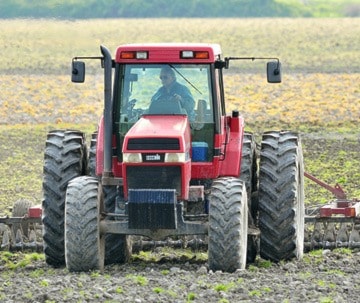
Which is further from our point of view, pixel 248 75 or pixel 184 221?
pixel 248 75

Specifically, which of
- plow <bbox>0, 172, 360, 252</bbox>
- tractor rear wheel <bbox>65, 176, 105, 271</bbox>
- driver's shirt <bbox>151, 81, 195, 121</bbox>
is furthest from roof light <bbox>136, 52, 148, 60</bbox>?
plow <bbox>0, 172, 360, 252</bbox>

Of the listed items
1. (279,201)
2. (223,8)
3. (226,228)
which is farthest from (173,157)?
(223,8)

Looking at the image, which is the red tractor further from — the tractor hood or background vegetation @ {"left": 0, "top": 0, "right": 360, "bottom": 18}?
background vegetation @ {"left": 0, "top": 0, "right": 360, "bottom": 18}

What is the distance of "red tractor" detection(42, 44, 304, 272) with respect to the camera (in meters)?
12.4

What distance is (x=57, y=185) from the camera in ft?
43.6

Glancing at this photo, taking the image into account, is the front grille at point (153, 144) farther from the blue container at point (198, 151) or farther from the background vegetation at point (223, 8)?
the background vegetation at point (223, 8)

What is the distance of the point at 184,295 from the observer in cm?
1065

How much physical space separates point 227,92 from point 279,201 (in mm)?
25648

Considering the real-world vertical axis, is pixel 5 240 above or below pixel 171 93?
below

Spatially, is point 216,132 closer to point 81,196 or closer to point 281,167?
point 281,167

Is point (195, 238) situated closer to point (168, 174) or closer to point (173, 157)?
point (168, 174)

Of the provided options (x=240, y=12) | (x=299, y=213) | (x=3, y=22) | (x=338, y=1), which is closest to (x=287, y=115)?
(x=3, y=22)

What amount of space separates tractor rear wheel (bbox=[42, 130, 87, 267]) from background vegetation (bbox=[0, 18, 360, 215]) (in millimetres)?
4519

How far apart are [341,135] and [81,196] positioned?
15878 millimetres
